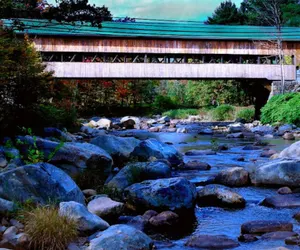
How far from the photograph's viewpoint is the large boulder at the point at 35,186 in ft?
14.5

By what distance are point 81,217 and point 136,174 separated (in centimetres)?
221

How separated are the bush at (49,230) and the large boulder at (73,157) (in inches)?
86.2

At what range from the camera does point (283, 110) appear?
19000 millimetres

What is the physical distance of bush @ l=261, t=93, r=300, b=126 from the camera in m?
18.5

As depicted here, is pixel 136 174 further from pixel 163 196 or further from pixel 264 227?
pixel 264 227

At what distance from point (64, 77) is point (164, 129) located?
217 inches

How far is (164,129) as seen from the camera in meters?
19.3

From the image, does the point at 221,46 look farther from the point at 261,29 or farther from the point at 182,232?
the point at 182,232

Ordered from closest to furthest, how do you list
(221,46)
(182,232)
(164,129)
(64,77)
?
(182,232), (164,129), (64,77), (221,46)

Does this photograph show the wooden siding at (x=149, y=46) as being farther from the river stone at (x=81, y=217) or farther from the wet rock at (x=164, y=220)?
the river stone at (x=81, y=217)

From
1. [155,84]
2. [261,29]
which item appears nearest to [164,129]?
[261,29]

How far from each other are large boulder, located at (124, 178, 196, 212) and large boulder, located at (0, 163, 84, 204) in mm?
828

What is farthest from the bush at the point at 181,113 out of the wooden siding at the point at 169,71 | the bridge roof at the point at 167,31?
the bridge roof at the point at 167,31

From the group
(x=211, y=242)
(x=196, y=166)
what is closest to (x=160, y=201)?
(x=211, y=242)
